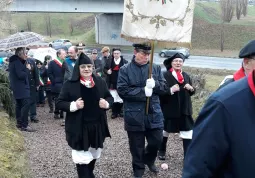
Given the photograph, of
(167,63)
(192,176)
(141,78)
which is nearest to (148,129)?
(141,78)

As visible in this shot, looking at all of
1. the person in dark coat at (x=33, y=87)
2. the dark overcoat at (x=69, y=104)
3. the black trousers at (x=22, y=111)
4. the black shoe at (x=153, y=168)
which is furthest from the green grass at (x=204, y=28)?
the dark overcoat at (x=69, y=104)

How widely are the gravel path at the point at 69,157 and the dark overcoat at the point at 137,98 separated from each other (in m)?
0.97

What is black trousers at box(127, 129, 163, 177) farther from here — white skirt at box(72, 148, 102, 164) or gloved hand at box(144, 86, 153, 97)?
white skirt at box(72, 148, 102, 164)

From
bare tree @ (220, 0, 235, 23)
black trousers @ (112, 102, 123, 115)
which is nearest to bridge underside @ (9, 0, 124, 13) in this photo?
bare tree @ (220, 0, 235, 23)

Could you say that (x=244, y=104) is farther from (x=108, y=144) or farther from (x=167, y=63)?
(x=108, y=144)

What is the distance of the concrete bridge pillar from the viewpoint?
4212 centimetres

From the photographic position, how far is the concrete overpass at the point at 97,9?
109 ft

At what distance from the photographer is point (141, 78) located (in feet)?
18.0

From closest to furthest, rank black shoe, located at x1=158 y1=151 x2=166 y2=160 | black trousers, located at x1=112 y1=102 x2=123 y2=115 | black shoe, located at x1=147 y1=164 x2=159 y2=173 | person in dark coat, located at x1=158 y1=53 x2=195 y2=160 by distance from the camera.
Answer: black shoe, located at x1=147 y1=164 x2=159 y2=173 → person in dark coat, located at x1=158 y1=53 x2=195 y2=160 → black shoe, located at x1=158 y1=151 x2=166 y2=160 → black trousers, located at x1=112 y1=102 x2=123 y2=115

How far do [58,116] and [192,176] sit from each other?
8.53 m

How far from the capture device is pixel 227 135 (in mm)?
1994

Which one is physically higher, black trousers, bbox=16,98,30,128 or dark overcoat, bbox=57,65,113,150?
dark overcoat, bbox=57,65,113,150

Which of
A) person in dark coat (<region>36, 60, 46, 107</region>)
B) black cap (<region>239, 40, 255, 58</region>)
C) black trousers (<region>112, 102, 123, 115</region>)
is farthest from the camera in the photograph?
person in dark coat (<region>36, 60, 46, 107</region>)

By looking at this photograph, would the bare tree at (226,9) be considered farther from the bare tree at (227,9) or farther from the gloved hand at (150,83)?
the gloved hand at (150,83)
